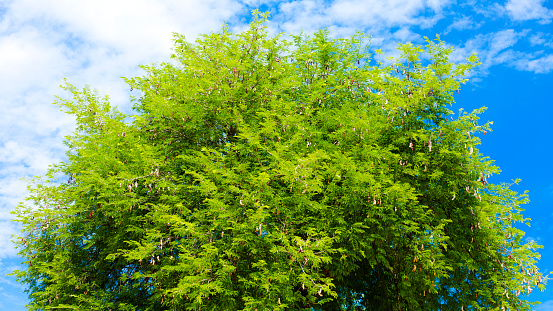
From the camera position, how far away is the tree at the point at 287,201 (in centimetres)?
1123

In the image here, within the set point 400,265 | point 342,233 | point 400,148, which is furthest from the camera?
point 400,148

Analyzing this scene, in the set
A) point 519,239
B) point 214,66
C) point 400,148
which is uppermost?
point 214,66

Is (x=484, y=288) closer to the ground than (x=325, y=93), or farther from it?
closer to the ground

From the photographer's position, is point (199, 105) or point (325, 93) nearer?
point (199, 105)

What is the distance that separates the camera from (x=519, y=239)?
571 inches

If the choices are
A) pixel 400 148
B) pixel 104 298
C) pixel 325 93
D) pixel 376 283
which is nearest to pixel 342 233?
pixel 400 148

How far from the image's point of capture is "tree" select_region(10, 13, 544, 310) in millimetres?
11234

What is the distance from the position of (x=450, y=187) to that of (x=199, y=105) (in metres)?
9.84

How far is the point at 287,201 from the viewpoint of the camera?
12.0 meters

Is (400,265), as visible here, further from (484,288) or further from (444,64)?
(444,64)

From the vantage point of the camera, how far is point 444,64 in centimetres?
1558

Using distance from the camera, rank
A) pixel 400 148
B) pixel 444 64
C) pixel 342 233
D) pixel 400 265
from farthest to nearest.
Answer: pixel 444 64
pixel 400 148
pixel 400 265
pixel 342 233

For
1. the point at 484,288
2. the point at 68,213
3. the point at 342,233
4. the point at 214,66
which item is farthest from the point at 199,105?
the point at 484,288

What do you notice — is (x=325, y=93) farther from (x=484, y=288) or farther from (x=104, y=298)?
(x=104, y=298)
